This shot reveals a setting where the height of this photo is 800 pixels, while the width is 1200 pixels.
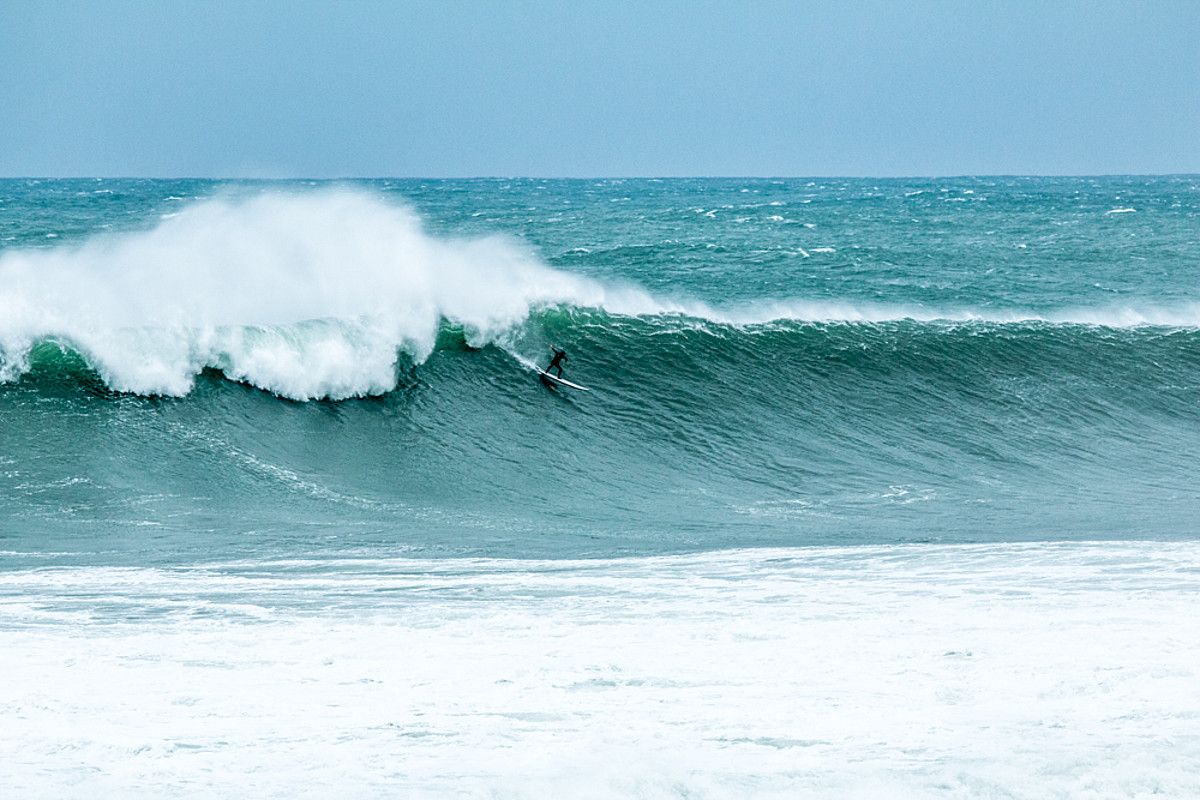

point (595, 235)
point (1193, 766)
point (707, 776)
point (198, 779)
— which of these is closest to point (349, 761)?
point (198, 779)

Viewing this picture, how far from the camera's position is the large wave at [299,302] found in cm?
1337

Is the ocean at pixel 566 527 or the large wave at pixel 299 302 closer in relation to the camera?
the ocean at pixel 566 527

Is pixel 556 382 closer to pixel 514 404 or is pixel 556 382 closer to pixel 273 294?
pixel 514 404

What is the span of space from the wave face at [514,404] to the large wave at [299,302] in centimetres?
5

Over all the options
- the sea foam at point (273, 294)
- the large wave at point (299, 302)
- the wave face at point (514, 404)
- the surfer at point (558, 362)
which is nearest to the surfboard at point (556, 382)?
the surfer at point (558, 362)

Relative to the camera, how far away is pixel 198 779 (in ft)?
15.2

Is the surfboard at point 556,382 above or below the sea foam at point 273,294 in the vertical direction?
below

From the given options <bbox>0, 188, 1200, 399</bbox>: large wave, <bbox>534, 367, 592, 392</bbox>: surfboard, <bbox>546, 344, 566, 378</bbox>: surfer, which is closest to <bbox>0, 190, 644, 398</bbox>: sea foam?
<bbox>0, 188, 1200, 399</bbox>: large wave

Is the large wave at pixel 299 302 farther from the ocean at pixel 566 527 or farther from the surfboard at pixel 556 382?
the surfboard at pixel 556 382

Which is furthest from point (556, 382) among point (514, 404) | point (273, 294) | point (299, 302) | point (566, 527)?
point (566, 527)

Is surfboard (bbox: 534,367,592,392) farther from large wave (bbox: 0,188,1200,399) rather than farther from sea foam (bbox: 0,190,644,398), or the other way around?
sea foam (bbox: 0,190,644,398)

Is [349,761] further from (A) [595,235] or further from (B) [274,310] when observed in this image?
(A) [595,235]

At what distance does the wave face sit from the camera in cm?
1012

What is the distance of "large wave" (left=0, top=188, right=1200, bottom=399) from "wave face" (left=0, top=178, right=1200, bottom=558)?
0.05 metres
